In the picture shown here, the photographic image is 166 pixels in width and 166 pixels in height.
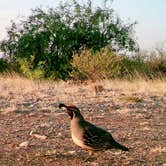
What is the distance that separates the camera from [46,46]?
32219mm

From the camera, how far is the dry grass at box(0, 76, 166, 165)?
7086 mm

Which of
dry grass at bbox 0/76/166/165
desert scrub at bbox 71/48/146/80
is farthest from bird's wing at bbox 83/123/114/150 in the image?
desert scrub at bbox 71/48/146/80

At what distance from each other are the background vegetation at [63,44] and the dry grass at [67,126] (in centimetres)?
1411

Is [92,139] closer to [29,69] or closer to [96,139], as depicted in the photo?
[96,139]

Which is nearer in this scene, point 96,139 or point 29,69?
point 96,139

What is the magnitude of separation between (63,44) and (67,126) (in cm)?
2240

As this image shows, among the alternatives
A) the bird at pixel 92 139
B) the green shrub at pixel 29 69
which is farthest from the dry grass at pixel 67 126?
the green shrub at pixel 29 69

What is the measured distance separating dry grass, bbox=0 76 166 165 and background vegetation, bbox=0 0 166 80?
1411cm

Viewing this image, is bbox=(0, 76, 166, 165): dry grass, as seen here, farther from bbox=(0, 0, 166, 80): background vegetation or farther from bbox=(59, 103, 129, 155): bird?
bbox=(0, 0, 166, 80): background vegetation

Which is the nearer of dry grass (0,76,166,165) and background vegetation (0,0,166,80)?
dry grass (0,76,166,165)

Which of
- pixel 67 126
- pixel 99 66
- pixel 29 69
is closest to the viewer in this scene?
pixel 67 126

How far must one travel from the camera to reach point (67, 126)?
1000cm

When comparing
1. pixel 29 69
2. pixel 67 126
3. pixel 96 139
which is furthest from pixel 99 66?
pixel 96 139

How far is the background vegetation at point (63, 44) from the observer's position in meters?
31.0
